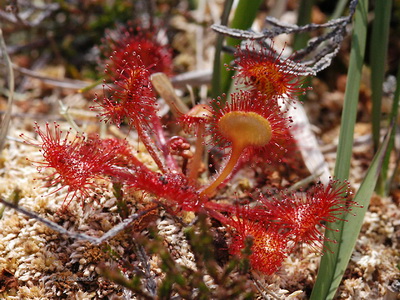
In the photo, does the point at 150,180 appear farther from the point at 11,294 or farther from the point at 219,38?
the point at 219,38

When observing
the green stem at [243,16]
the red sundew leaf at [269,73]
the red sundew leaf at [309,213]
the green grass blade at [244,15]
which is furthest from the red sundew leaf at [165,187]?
the green grass blade at [244,15]

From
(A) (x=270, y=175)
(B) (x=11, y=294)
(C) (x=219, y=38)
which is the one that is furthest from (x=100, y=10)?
(B) (x=11, y=294)

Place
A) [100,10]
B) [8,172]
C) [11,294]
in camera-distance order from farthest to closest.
A: [100,10], [8,172], [11,294]

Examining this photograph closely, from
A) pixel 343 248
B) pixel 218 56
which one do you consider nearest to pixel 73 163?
pixel 218 56

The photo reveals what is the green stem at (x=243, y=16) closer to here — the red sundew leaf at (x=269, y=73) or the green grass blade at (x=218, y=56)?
the green grass blade at (x=218, y=56)

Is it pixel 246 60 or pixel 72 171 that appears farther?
pixel 246 60

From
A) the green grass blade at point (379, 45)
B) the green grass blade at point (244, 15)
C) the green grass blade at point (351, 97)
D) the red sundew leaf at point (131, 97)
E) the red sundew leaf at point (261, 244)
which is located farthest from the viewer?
the green grass blade at point (244, 15)

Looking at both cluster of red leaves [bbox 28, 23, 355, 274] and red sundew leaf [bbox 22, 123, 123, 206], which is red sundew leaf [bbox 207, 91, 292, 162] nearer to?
cluster of red leaves [bbox 28, 23, 355, 274]
